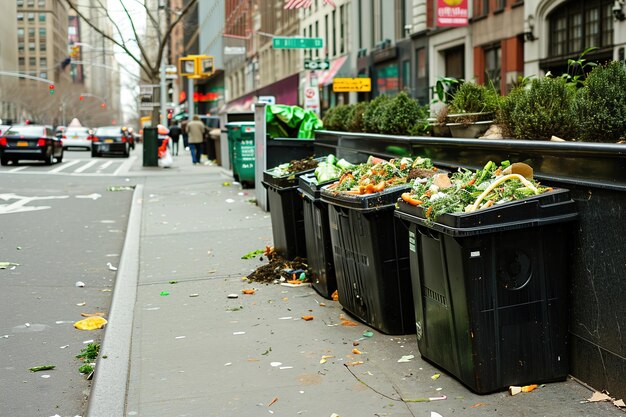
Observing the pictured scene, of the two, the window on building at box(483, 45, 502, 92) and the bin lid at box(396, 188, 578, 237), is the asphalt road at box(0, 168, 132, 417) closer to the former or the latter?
the bin lid at box(396, 188, 578, 237)

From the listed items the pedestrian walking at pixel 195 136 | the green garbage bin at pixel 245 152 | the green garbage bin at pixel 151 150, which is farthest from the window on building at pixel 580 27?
the pedestrian walking at pixel 195 136

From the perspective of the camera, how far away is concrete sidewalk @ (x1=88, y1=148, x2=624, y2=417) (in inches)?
198

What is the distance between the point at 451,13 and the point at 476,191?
26.5 metres

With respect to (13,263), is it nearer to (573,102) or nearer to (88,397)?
(88,397)

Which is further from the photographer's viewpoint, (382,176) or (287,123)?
(287,123)

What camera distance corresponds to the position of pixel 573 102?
6430mm

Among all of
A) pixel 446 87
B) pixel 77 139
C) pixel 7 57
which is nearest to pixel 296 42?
pixel 446 87

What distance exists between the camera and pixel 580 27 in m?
24.8

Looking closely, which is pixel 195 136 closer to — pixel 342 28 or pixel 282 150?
pixel 342 28

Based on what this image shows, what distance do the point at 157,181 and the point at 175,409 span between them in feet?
65.2

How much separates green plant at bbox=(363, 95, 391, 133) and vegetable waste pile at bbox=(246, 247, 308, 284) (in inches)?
155

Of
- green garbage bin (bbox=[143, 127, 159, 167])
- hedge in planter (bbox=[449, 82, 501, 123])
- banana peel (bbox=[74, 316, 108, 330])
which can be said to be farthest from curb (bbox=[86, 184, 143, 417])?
green garbage bin (bbox=[143, 127, 159, 167])

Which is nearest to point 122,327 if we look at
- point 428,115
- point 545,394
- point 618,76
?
point 545,394

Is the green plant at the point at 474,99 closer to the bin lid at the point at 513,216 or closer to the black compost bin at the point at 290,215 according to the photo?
the black compost bin at the point at 290,215
